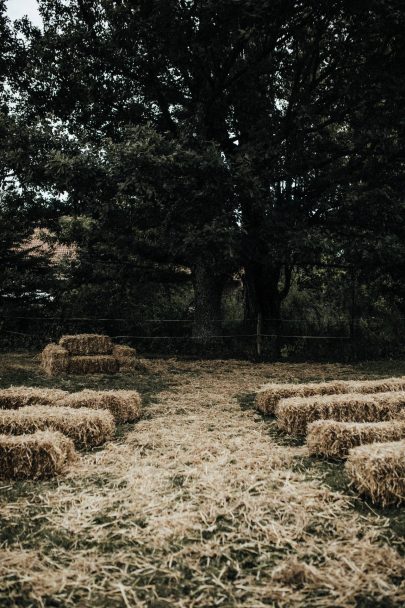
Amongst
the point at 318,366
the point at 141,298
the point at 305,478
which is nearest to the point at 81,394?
the point at 305,478

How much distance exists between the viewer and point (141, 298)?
13711 millimetres

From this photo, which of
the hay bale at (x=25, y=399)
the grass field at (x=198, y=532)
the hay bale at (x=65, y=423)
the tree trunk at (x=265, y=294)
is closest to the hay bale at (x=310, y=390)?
the grass field at (x=198, y=532)

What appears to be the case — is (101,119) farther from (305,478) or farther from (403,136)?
(305,478)

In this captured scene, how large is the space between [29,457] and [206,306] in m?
8.90

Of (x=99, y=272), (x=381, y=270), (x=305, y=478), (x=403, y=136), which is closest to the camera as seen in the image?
(x=305, y=478)

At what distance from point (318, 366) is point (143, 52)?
7920 mm

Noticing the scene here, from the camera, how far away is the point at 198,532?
8.68ft

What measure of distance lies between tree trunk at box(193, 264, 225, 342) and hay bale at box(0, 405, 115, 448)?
7.77 m

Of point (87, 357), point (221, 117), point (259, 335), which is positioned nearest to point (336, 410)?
point (87, 357)

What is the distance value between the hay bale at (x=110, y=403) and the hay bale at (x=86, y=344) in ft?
15.0

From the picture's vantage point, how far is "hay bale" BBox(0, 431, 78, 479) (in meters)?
3.46

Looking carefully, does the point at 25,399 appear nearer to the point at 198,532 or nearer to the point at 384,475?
the point at 198,532

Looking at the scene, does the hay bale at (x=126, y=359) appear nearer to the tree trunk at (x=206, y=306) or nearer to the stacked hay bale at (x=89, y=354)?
the stacked hay bale at (x=89, y=354)

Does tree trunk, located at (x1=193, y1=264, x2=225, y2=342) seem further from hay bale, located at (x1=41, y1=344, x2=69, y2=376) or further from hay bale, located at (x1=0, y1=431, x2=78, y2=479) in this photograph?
hay bale, located at (x1=0, y1=431, x2=78, y2=479)
